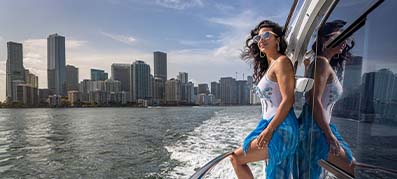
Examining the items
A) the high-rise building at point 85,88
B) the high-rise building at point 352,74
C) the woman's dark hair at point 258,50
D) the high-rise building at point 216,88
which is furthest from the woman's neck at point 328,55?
the high-rise building at point 85,88

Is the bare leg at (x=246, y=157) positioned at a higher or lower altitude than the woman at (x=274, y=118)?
lower

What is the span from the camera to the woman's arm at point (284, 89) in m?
1.27

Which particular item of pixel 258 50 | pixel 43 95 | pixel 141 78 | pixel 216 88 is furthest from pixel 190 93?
pixel 258 50

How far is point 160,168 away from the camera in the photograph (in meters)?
5.33

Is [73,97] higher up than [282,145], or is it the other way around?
[282,145]

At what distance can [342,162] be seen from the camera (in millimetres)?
964

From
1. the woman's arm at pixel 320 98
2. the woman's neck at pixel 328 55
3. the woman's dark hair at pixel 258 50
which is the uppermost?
the woman's dark hair at pixel 258 50

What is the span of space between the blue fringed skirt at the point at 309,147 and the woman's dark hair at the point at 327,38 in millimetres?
247

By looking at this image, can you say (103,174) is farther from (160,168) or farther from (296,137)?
(296,137)

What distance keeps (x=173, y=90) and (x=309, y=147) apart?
35449mm

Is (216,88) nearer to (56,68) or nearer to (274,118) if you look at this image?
(274,118)

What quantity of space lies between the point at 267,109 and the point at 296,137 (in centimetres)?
20

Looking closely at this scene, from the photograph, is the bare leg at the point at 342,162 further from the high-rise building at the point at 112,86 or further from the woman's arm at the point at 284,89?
the high-rise building at the point at 112,86

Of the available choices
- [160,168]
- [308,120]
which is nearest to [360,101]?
[308,120]
